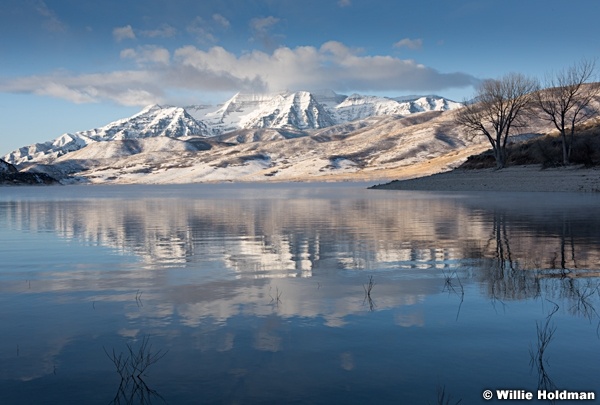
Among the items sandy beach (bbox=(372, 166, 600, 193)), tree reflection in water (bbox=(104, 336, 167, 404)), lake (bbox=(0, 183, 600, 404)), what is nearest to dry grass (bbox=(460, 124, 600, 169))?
sandy beach (bbox=(372, 166, 600, 193))

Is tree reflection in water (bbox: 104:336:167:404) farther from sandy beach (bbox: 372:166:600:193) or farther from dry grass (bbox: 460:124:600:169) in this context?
dry grass (bbox: 460:124:600:169)

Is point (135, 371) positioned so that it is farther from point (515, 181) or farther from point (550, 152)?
point (550, 152)

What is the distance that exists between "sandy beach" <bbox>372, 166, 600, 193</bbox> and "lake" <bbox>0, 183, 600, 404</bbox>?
49669 mm

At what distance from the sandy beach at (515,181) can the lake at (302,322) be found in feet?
163

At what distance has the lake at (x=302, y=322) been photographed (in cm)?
846

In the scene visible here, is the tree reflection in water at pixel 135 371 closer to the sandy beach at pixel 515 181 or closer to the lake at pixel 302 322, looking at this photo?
the lake at pixel 302 322

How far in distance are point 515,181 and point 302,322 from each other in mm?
73128

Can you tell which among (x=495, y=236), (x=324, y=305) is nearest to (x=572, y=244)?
(x=495, y=236)

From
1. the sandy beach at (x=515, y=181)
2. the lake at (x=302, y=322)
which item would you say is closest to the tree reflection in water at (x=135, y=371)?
the lake at (x=302, y=322)

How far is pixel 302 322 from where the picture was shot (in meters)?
11.6

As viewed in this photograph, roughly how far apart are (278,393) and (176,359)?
2.16 m

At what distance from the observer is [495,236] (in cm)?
2509

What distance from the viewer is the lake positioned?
8461mm

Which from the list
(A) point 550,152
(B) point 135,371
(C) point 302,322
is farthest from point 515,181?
(B) point 135,371
